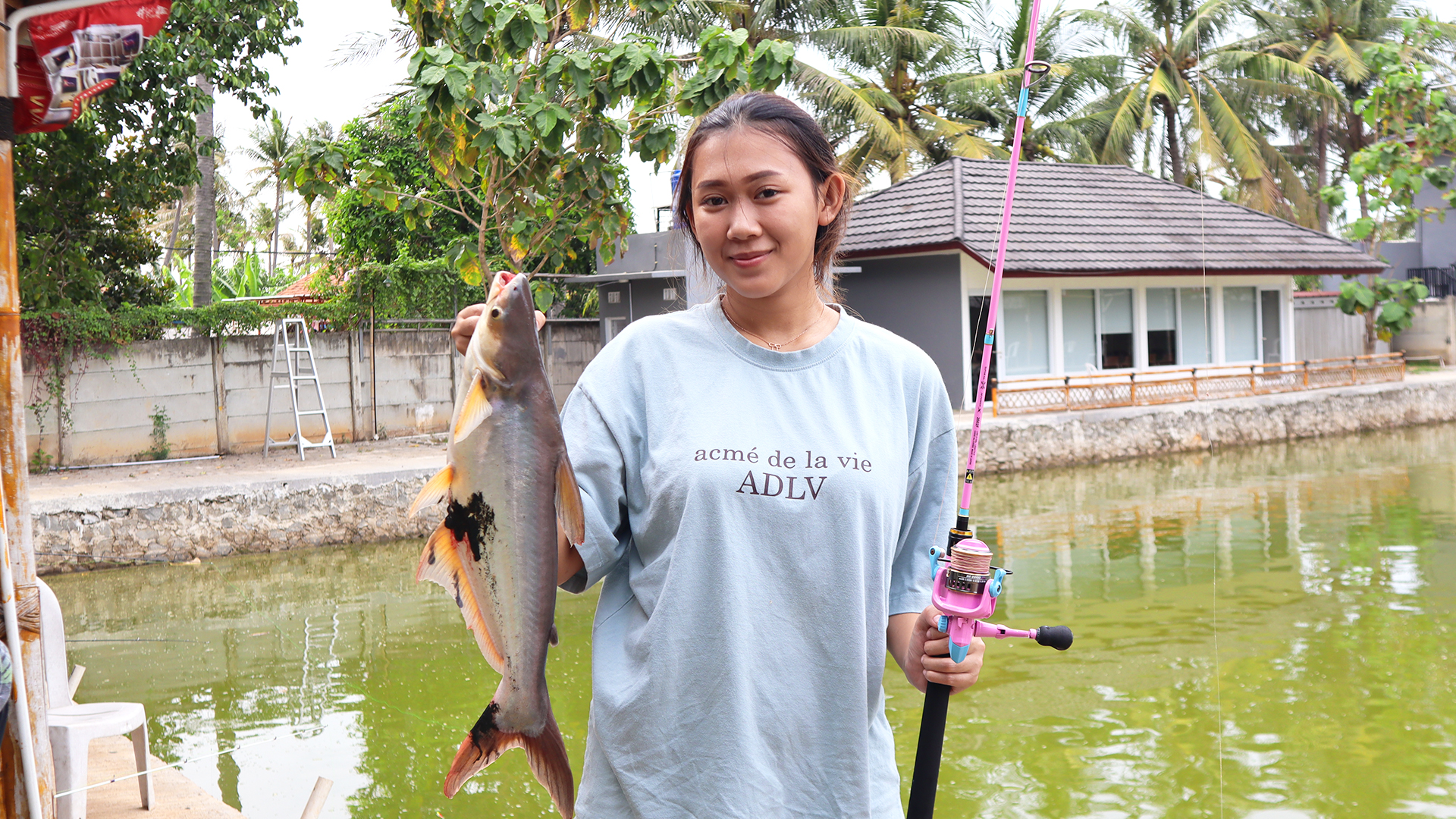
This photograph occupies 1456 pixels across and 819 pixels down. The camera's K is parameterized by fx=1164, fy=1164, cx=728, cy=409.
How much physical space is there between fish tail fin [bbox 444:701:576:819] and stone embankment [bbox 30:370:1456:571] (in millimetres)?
6866

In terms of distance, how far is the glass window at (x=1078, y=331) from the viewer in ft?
57.6

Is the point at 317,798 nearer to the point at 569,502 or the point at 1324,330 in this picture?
the point at 569,502

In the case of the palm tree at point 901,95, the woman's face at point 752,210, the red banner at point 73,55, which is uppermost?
the palm tree at point 901,95

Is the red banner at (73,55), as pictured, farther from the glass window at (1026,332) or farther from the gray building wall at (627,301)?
the glass window at (1026,332)

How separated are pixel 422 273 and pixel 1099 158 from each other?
15.6m

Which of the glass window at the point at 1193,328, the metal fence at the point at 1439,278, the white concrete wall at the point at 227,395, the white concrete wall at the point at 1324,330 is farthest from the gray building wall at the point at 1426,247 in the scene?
the white concrete wall at the point at 227,395

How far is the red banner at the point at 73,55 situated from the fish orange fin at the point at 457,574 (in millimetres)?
1839

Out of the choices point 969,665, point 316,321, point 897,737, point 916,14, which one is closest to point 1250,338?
point 916,14

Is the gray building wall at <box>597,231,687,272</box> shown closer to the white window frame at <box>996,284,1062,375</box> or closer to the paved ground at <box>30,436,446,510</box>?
the paved ground at <box>30,436,446,510</box>

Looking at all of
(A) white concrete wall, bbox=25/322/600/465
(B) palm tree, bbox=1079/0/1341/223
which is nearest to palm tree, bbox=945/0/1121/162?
(B) palm tree, bbox=1079/0/1341/223

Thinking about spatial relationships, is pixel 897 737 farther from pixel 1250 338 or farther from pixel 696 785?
pixel 1250 338

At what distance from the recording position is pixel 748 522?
1.53m

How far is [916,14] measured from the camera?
21000 mm

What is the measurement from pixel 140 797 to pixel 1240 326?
63.4 feet
